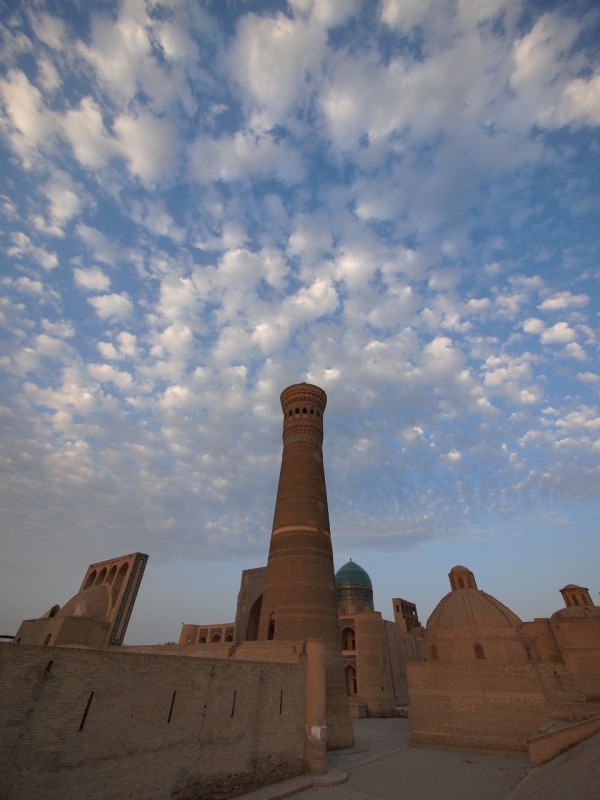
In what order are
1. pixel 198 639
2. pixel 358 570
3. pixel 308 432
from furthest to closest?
pixel 358 570
pixel 198 639
pixel 308 432

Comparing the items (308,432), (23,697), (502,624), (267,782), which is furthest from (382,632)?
(23,697)

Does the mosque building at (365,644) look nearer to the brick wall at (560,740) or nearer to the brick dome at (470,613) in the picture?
the brick dome at (470,613)

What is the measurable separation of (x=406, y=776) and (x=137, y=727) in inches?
387

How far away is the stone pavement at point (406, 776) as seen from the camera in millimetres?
11625

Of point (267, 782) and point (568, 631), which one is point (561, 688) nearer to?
point (568, 631)

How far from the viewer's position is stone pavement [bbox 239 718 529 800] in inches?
458

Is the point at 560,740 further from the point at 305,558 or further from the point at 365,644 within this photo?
the point at 365,644

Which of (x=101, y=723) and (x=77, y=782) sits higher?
(x=101, y=723)

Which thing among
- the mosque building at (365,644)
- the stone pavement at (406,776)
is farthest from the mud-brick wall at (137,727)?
the mosque building at (365,644)

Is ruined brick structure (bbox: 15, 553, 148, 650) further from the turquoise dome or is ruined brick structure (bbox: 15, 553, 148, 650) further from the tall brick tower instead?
the turquoise dome

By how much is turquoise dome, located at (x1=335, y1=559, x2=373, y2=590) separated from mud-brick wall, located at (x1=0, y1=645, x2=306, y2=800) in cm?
3422

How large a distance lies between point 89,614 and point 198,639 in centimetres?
2231

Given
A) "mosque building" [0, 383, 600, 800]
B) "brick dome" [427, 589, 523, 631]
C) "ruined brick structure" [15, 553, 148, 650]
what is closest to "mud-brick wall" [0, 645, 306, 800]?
"mosque building" [0, 383, 600, 800]

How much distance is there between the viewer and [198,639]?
41.4 meters
